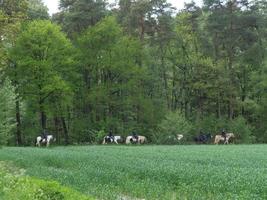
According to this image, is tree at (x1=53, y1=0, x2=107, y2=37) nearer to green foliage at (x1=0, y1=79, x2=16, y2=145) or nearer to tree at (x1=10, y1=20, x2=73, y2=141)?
tree at (x1=10, y1=20, x2=73, y2=141)

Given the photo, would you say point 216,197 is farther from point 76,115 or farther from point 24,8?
point 76,115

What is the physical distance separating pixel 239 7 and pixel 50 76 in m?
24.4

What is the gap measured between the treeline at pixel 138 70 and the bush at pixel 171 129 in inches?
4.3

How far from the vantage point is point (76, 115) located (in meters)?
60.7

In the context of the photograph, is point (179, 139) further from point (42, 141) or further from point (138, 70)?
point (42, 141)

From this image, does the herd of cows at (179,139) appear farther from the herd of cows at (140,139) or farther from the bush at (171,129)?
the bush at (171,129)

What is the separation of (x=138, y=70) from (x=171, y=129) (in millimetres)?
8761

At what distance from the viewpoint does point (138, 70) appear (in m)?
58.0

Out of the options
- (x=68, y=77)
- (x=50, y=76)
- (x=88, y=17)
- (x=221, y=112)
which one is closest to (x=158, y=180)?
(x=50, y=76)

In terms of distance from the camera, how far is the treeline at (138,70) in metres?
52.2

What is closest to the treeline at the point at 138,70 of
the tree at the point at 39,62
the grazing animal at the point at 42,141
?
the tree at the point at 39,62

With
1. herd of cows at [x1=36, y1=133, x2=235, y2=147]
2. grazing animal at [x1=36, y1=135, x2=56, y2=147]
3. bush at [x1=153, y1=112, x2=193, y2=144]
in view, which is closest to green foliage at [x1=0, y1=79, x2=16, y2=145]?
grazing animal at [x1=36, y1=135, x2=56, y2=147]

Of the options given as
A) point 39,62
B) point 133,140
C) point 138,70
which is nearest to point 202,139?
point 133,140

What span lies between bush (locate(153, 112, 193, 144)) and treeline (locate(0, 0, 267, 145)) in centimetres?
11
